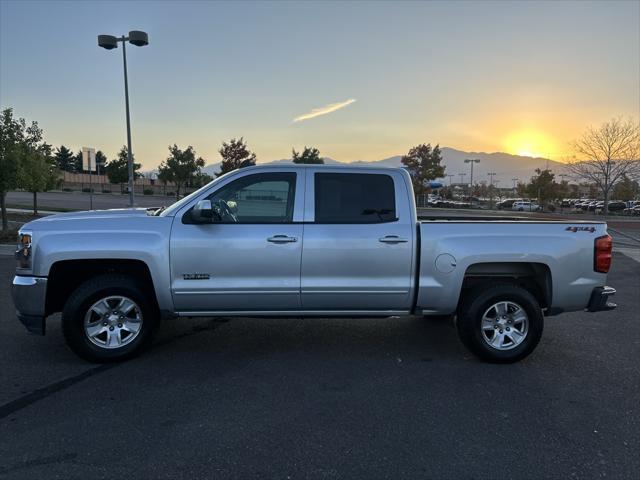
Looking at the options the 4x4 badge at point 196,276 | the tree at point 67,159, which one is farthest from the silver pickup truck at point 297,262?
the tree at point 67,159

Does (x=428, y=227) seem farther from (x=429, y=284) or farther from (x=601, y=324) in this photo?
(x=601, y=324)

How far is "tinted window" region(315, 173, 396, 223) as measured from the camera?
463 cm

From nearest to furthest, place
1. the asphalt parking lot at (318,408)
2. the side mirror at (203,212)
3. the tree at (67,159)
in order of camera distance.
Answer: the asphalt parking lot at (318,408), the side mirror at (203,212), the tree at (67,159)

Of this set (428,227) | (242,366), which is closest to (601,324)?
(428,227)

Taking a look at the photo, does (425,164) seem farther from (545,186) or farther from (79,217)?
(79,217)

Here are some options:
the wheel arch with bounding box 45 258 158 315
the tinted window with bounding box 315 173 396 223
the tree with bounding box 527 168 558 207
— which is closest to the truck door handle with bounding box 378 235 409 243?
the tinted window with bounding box 315 173 396 223

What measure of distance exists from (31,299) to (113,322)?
2.43 ft

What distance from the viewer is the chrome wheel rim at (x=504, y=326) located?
4.66 m

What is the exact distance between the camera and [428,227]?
4.59m

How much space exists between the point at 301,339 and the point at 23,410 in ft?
8.88

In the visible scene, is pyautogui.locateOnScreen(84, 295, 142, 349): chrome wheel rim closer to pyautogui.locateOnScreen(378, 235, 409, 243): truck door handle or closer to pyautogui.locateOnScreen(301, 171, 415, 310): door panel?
pyautogui.locateOnScreen(301, 171, 415, 310): door panel

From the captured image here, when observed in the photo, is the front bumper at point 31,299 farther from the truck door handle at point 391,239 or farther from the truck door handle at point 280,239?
the truck door handle at point 391,239

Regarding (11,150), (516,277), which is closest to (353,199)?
(516,277)

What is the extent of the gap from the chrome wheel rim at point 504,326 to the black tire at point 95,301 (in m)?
3.28
